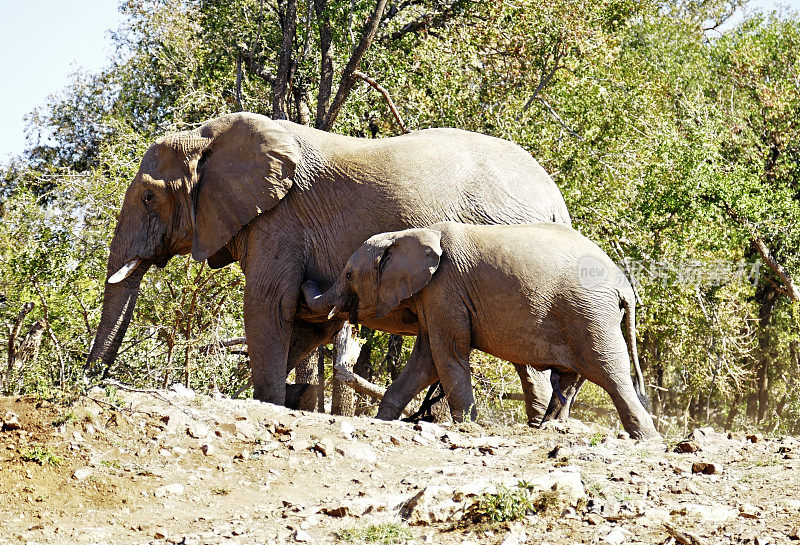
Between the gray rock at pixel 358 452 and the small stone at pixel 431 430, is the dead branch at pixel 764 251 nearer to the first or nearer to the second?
the small stone at pixel 431 430

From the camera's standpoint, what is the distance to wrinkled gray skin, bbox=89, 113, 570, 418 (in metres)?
10.2

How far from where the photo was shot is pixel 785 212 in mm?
19812

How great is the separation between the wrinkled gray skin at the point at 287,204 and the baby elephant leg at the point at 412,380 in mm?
546

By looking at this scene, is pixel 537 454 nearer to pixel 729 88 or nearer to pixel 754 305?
pixel 754 305

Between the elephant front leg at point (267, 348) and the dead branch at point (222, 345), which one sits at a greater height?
the elephant front leg at point (267, 348)

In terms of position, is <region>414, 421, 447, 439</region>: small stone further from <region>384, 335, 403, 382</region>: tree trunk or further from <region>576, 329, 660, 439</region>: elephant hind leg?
<region>384, 335, 403, 382</region>: tree trunk

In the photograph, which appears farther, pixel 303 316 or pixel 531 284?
pixel 303 316

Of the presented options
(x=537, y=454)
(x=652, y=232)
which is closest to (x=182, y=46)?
(x=652, y=232)

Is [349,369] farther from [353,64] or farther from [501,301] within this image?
[353,64]

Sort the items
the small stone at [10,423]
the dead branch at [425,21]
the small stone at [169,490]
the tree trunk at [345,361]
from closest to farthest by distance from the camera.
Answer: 1. the small stone at [169,490]
2. the small stone at [10,423]
3. the tree trunk at [345,361]
4. the dead branch at [425,21]

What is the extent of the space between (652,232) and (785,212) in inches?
123

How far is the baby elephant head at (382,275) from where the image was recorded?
942 cm

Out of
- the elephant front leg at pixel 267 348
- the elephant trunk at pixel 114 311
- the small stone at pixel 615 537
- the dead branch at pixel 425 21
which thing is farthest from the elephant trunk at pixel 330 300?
the dead branch at pixel 425 21

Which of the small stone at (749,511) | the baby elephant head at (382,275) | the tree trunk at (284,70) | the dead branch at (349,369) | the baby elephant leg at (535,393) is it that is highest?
the tree trunk at (284,70)
